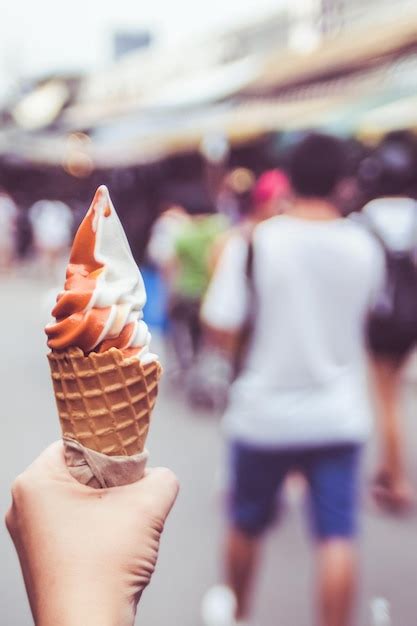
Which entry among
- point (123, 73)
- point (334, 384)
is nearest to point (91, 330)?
point (334, 384)

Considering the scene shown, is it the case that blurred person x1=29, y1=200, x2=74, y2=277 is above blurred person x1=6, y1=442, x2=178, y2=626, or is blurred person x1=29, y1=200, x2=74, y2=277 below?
below

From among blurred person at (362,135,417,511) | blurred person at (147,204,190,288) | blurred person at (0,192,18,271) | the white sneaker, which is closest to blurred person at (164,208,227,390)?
blurred person at (147,204,190,288)

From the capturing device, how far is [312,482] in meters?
2.66

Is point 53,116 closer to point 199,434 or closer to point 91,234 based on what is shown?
point 199,434

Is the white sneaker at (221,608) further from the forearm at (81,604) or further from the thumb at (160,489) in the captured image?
the forearm at (81,604)

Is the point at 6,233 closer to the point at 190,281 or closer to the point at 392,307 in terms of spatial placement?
A: the point at 190,281

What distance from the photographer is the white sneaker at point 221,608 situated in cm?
293

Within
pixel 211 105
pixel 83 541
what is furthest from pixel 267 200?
pixel 211 105

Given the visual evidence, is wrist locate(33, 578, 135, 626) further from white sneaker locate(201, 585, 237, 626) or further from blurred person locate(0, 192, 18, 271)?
blurred person locate(0, 192, 18, 271)

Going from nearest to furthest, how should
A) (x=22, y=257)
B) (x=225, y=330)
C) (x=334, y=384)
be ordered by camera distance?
(x=334, y=384) < (x=225, y=330) < (x=22, y=257)

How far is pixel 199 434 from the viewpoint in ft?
18.8

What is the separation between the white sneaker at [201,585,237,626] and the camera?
293 centimetres

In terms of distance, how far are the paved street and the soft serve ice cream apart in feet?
6.16

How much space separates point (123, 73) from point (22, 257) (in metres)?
5.92
